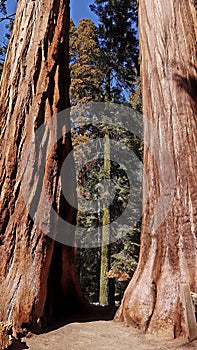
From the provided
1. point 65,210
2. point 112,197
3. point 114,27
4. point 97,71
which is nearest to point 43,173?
point 65,210

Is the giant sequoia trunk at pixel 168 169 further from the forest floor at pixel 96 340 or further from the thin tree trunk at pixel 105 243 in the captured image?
the thin tree trunk at pixel 105 243

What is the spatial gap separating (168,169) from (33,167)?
1.79 metres

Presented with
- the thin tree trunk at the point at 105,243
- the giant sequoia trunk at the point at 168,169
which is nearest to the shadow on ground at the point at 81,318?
A: the giant sequoia trunk at the point at 168,169

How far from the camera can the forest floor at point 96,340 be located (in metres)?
3.28

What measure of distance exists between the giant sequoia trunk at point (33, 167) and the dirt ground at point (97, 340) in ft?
1.06

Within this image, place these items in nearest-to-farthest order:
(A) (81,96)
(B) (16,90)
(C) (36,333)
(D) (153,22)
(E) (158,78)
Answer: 1. (C) (36,333)
2. (B) (16,90)
3. (E) (158,78)
4. (D) (153,22)
5. (A) (81,96)

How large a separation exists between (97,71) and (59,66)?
883 cm

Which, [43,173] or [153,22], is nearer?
[43,173]

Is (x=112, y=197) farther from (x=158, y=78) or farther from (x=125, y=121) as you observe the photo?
(x=158, y=78)

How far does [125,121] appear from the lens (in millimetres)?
13375

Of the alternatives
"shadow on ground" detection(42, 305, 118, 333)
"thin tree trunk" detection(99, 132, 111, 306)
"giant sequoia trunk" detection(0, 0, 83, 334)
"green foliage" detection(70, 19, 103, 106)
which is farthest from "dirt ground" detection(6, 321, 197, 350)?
"green foliage" detection(70, 19, 103, 106)

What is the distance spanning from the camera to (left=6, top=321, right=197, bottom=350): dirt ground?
3.28 metres

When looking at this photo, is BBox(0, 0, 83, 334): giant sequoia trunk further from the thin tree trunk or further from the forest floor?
the thin tree trunk

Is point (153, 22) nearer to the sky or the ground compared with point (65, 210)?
nearer to the sky
